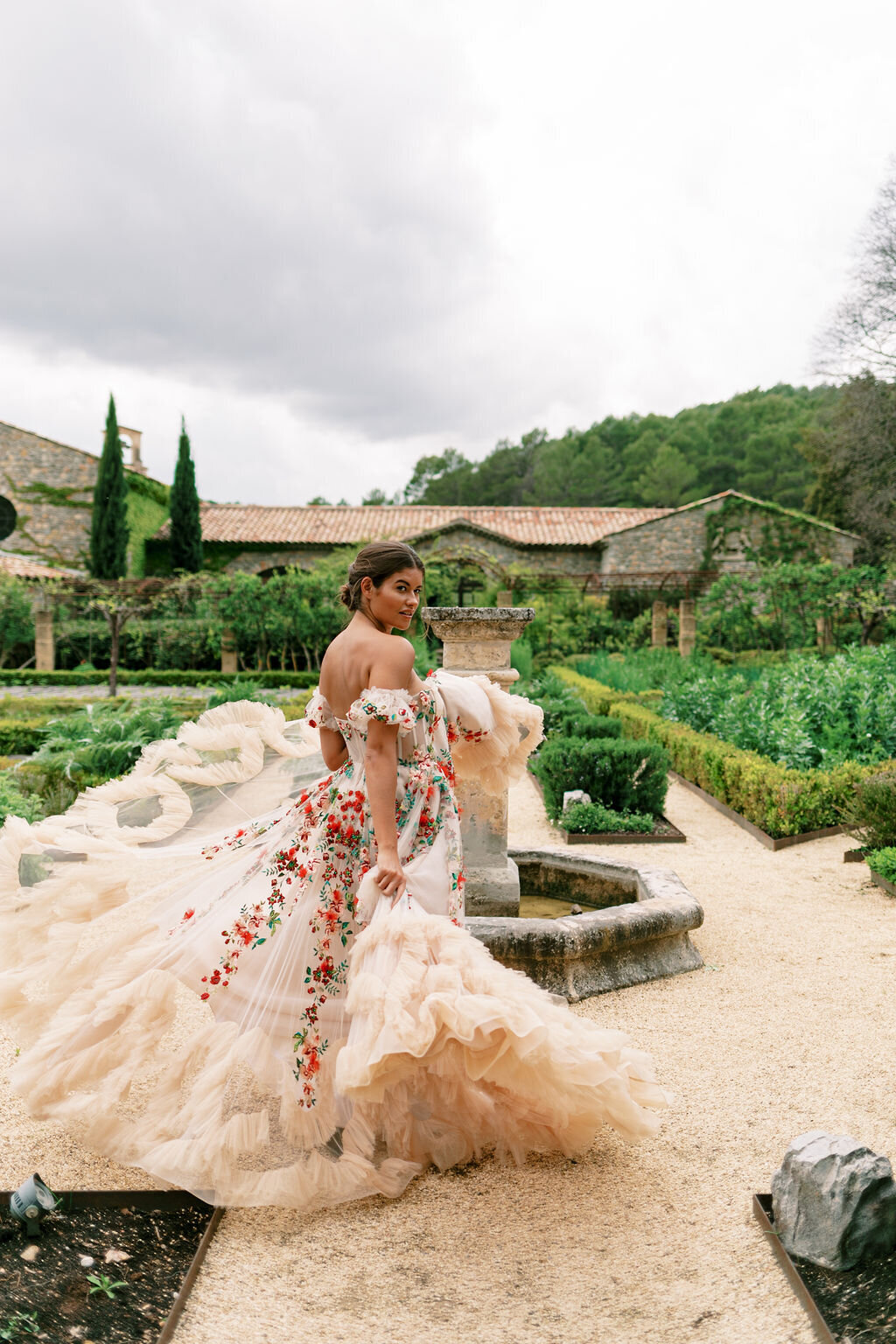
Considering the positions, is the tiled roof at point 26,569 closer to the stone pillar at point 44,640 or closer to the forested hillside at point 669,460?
the stone pillar at point 44,640

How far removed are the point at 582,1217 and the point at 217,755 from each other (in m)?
1.72

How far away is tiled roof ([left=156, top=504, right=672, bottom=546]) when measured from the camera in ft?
86.1

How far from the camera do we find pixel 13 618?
20562mm

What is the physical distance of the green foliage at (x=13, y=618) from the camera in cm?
2041

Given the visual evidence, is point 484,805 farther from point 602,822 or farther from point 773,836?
point 773,836

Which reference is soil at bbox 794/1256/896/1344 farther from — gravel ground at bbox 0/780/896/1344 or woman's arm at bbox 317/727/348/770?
woman's arm at bbox 317/727/348/770

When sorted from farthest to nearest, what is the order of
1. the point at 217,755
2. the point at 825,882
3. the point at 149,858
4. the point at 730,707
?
1. the point at 730,707
2. the point at 825,882
3. the point at 217,755
4. the point at 149,858

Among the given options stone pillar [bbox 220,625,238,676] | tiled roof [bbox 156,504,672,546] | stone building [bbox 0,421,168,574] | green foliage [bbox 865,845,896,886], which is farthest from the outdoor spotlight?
stone building [bbox 0,421,168,574]

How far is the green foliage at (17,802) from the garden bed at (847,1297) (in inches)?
172

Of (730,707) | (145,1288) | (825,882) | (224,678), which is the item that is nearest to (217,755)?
(145,1288)

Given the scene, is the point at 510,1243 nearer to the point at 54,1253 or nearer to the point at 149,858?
the point at 54,1253

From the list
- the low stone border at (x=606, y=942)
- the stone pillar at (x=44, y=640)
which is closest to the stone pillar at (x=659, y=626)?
the stone pillar at (x=44, y=640)

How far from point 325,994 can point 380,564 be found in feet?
3.70

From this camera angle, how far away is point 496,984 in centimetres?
206
